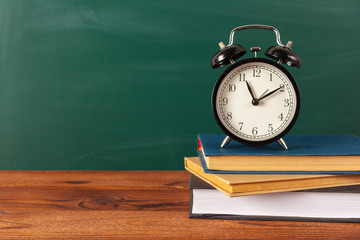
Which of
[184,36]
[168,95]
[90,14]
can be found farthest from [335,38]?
[90,14]

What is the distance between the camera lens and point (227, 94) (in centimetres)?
91

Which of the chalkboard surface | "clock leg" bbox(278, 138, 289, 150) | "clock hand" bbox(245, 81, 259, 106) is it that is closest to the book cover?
"clock leg" bbox(278, 138, 289, 150)

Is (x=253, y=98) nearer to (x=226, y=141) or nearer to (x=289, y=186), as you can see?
(x=226, y=141)

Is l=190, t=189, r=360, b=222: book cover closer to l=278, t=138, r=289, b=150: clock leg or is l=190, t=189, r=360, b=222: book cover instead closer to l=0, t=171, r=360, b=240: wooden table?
l=0, t=171, r=360, b=240: wooden table

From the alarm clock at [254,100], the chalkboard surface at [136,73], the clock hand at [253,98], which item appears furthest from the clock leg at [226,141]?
the chalkboard surface at [136,73]

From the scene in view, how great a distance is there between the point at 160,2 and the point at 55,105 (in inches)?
22.9

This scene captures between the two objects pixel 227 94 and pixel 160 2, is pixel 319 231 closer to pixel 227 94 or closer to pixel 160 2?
pixel 227 94

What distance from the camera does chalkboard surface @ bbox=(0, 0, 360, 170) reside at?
1.27 m

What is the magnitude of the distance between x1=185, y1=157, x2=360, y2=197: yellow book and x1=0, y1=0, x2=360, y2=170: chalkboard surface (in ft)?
1.63

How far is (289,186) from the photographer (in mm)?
795

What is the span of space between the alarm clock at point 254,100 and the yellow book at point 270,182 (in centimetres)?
11

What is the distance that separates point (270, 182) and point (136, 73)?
73 centimetres

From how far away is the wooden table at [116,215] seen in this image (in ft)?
2.48

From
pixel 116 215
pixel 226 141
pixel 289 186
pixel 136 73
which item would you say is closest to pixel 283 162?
pixel 289 186
